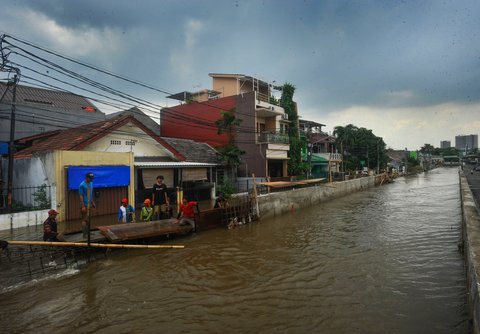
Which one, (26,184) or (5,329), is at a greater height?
(26,184)

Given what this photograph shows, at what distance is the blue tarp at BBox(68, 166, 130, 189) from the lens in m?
13.8

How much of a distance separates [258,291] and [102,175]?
11.3 metres

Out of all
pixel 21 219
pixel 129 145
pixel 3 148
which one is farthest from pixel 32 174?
pixel 129 145

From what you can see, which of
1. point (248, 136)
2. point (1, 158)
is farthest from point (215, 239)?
point (248, 136)

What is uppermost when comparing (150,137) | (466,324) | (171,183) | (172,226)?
(150,137)

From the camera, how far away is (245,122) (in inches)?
1091

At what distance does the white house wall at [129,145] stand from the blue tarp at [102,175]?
6.14ft

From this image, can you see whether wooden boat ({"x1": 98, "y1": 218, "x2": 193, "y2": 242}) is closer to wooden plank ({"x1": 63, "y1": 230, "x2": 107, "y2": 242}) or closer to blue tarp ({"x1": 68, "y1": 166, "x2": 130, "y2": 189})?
wooden plank ({"x1": 63, "y1": 230, "x2": 107, "y2": 242})

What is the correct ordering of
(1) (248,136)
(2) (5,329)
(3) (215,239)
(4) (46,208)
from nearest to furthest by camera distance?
(2) (5,329) → (3) (215,239) → (4) (46,208) → (1) (248,136)

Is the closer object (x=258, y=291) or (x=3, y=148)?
(x=258, y=291)

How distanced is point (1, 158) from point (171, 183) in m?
10.0

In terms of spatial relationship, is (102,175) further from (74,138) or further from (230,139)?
(230,139)

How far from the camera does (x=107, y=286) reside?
712 cm

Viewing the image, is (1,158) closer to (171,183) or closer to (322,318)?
(171,183)
